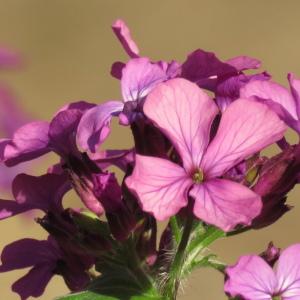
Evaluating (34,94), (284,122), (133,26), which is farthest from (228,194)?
(133,26)

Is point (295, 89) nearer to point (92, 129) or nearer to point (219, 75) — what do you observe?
point (219, 75)

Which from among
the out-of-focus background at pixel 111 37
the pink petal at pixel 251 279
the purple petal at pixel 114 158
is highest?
the purple petal at pixel 114 158

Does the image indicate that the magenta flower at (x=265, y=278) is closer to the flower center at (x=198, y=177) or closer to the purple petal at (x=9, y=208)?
the flower center at (x=198, y=177)

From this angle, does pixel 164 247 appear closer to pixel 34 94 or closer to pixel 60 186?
pixel 60 186

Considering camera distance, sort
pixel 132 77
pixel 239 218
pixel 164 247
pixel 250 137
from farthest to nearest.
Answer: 1. pixel 164 247
2. pixel 132 77
3. pixel 250 137
4. pixel 239 218

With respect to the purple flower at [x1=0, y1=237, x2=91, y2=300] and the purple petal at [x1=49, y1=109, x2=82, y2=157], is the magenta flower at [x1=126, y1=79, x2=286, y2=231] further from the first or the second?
the purple flower at [x1=0, y1=237, x2=91, y2=300]

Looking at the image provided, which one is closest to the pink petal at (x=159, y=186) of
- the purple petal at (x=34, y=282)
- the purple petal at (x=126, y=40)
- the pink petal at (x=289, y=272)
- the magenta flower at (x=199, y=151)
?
the magenta flower at (x=199, y=151)
